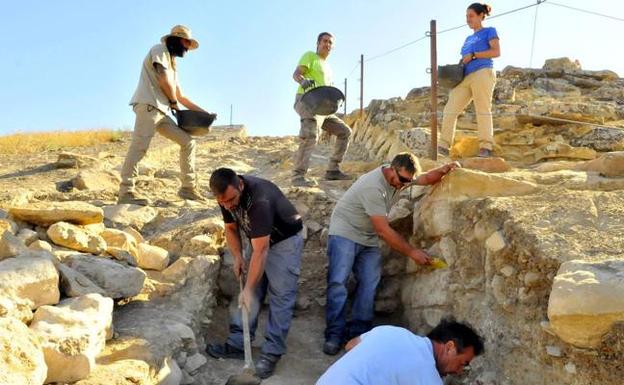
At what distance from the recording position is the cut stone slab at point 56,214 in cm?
409

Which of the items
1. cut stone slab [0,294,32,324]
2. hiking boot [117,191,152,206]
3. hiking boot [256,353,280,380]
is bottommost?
hiking boot [256,353,280,380]

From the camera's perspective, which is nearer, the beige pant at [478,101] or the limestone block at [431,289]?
the limestone block at [431,289]

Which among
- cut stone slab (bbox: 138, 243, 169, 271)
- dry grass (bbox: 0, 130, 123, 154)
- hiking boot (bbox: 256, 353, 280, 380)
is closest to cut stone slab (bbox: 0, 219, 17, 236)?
cut stone slab (bbox: 138, 243, 169, 271)

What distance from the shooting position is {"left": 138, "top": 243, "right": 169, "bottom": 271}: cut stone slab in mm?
4203

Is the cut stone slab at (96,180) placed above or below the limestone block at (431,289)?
above

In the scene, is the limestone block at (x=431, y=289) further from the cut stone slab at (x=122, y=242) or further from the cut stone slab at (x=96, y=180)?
the cut stone slab at (x=96, y=180)

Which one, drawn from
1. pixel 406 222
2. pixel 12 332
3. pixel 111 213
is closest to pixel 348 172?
pixel 406 222

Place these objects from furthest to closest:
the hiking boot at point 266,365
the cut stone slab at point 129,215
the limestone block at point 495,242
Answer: the cut stone slab at point 129,215, the hiking boot at point 266,365, the limestone block at point 495,242

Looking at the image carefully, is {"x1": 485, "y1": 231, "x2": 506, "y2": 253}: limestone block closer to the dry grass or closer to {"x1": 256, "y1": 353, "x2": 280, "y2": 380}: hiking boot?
{"x1": 256, "y1": 353, "x2": 280, "y2": 380}: hiking boot

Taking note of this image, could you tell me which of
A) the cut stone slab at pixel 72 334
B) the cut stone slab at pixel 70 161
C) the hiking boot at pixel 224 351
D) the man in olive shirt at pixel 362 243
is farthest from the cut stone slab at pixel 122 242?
the cut stone slab at pixel 70 161

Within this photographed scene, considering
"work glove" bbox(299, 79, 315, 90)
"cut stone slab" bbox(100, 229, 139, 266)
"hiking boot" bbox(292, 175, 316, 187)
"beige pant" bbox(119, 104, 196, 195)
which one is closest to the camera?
"cut stone slab" bbox(100, 229, 139, 266)

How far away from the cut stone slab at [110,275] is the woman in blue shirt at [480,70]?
10.5 ft

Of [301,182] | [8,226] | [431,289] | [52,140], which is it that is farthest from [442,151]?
[52,140]

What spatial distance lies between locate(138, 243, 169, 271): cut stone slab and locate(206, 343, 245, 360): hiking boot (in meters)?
0.72
